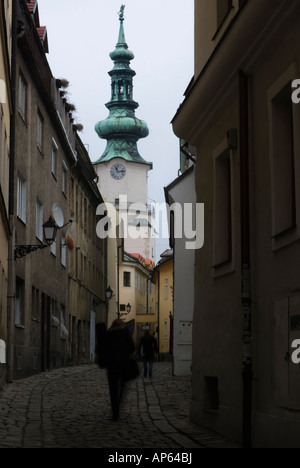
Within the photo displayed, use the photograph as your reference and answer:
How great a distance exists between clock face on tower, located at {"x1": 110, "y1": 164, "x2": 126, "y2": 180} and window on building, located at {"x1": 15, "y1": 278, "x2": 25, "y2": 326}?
9403cm

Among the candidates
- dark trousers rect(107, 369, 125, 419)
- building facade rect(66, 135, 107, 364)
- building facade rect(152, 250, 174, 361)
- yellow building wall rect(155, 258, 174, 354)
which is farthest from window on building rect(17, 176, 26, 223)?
yellow building wall rect(155, 258, 174, 354)

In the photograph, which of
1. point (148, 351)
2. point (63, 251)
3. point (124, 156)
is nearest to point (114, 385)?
point (148, 351)

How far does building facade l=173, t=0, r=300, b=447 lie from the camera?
9664 mm

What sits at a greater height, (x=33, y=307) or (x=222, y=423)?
(x=33, y=307)

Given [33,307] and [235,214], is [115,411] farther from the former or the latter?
[33,307]

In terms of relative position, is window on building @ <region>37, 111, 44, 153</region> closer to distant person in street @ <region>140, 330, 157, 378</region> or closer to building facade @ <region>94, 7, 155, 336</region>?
distant person in street @ <region>140, 330, 157, 378</region>

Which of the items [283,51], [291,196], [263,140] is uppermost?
[283,51]

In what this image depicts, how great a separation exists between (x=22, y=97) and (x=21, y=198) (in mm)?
2852

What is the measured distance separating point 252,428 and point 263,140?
320 centimetres

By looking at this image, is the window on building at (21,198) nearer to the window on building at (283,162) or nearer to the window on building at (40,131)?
the window on building at (40,131)

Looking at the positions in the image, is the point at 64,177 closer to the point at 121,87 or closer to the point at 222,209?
the point at 222,209

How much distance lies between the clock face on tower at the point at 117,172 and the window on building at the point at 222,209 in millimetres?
105832
